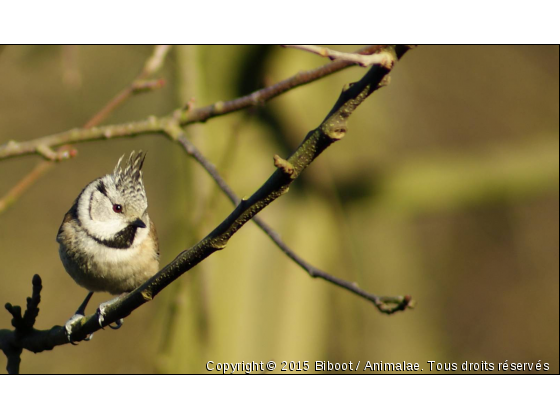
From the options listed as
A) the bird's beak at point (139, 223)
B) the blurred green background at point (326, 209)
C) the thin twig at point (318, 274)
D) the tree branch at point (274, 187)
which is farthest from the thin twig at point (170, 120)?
the blurred green background at point (326, 209)

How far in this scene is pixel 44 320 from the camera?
4500mm

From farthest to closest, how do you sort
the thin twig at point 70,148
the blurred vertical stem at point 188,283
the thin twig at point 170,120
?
the blurred vertical stem at point 188,283, the thin twig at point 70,148, the thin twig at point 170,120

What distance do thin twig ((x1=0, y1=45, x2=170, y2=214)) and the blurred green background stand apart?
95cm

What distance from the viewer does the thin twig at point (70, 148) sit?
2551 mm

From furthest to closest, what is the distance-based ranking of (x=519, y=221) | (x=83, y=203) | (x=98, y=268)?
(x=519, y=221), (x=83, y=203), (x=98, y=268)

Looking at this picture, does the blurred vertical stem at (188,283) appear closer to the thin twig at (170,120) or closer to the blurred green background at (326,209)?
the blurred green background at (326,209)

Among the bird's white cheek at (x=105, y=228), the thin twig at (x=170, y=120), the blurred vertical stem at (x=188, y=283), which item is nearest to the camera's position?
the thin twig at (x=170, y=120)

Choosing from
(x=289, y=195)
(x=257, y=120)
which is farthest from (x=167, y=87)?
(x=289, y=195)

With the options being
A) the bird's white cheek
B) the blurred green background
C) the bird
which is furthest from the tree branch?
the blurred green background

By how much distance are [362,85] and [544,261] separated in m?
4.52

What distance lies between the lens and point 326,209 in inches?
182

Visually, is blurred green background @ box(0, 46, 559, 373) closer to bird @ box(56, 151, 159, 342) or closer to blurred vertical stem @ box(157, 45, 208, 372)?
blurred vertical stem @ box(157, 45, 208, 372)

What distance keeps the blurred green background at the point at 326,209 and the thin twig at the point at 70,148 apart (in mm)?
949

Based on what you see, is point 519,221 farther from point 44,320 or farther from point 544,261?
point 44,320
